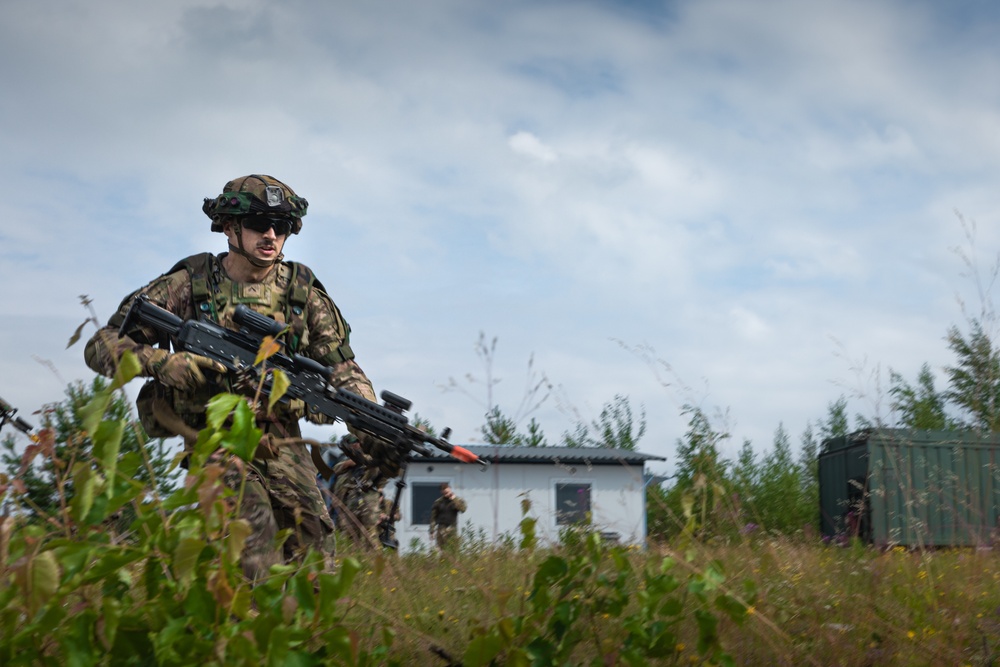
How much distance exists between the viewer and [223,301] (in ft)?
14.9

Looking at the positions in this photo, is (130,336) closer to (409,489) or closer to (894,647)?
(894,647)

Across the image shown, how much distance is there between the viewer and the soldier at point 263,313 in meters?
4.28

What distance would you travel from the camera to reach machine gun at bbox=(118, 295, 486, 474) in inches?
172

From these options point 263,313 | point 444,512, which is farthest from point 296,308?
point 444,512

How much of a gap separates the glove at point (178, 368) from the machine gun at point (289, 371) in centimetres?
13

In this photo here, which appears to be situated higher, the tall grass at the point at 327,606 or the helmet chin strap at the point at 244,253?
the helmet chin strap at the point at 244,253

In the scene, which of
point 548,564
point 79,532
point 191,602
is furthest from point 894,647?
point 79,532

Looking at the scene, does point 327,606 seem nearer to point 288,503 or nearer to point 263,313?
point 288,503

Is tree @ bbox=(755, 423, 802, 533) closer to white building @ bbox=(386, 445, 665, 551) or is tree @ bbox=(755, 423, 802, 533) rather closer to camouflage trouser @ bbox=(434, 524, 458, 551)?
white building @ bbox=(386, 445, 665, 551)

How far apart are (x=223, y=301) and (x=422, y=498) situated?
1491 centimetres

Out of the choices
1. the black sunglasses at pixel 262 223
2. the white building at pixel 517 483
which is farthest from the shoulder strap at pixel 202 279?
the white building at pixel 517 483

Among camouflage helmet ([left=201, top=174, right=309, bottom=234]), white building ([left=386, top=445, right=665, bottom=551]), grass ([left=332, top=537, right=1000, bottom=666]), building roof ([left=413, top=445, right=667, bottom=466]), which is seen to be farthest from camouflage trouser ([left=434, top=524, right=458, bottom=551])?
building roof ([left=413, top=445, right=667, bottom=466])

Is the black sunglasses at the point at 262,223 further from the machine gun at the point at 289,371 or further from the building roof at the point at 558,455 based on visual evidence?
the building roof at the point at 558,455

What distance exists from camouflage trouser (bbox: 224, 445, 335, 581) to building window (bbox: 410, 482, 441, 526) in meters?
14.6
